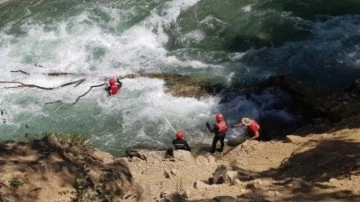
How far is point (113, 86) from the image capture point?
1578cm

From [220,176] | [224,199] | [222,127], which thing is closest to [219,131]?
[222,127]

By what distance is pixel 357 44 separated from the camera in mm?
16734

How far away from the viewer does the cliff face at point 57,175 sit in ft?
27.3

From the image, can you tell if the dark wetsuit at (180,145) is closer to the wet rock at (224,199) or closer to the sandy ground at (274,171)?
the sandy ground at (274,171)

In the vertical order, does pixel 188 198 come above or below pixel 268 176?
above

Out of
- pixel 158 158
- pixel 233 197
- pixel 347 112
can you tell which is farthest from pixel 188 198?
pixel 347 112

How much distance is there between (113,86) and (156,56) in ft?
8.73

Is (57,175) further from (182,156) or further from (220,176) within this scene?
(182,156)

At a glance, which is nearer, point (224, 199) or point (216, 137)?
point (224, 199)

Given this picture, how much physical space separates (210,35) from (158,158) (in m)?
7.92

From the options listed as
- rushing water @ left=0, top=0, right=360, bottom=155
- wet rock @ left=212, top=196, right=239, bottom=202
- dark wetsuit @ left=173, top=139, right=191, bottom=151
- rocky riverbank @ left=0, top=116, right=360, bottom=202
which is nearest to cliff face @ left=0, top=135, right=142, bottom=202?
rocky riverbank @ left=0, top=116, right=360, bottom=202

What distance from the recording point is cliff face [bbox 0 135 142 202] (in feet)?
27.3

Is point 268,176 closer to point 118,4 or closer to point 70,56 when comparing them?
point 70,56

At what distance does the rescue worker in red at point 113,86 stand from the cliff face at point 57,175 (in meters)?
5.56
